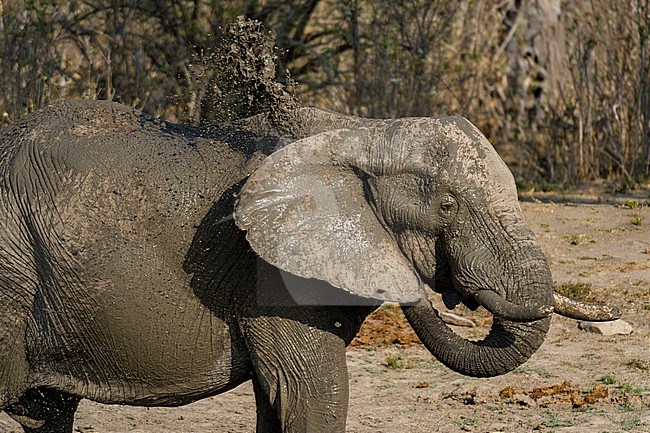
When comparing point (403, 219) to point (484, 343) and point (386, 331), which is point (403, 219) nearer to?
point (484, 343)

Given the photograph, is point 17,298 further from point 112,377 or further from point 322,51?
point 322,51

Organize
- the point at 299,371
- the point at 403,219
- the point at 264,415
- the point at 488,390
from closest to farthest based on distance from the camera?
1. the point at 403,219
2. the point at 299,371
3. the point at 264,415
4. the point at 488,390

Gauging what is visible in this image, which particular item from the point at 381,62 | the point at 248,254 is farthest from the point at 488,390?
the point at 381,62

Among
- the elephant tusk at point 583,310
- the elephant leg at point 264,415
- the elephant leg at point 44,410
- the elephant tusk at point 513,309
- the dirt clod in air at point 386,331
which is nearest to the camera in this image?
the elephant tusk at point 513,309

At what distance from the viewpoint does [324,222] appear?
4.89 m

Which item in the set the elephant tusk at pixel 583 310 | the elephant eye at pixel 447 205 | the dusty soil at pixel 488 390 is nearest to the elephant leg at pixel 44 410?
the dusty soil at pixel 488 390

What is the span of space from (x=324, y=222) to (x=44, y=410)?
1.81m

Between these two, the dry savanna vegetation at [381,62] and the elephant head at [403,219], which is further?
the dry savanna vegetation at [381,62]

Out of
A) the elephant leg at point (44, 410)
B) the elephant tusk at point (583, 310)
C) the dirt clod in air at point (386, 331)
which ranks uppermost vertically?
the elephant tusk at point (583, 310)

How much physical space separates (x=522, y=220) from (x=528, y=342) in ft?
1.62

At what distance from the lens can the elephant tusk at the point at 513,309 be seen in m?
4.71

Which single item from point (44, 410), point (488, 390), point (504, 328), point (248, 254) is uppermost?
point (248, 254)

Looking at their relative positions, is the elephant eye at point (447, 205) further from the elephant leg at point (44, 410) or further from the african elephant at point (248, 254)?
the elephant leg at point (44, 410)

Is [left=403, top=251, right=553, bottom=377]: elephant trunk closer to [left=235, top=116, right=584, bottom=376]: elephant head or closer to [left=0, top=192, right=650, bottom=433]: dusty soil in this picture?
[left=235, top=116, right=584, bottom=376]: elephant head
